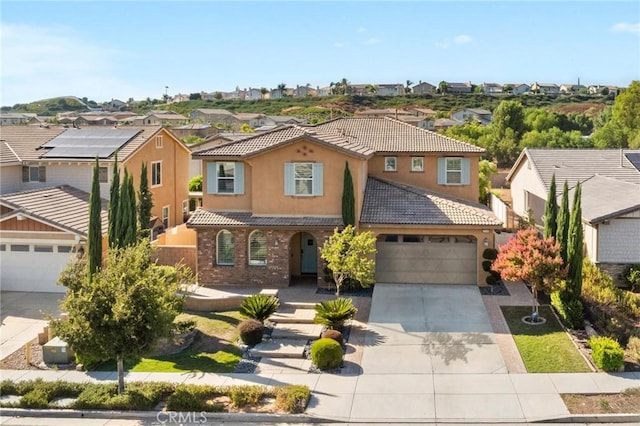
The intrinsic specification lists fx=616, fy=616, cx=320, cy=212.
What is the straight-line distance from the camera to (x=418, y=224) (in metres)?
24.5

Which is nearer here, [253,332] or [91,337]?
[91,337]

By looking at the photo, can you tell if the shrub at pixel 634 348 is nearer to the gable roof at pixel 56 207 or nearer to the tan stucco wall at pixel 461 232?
the tan stucco wall at pixel 461 232

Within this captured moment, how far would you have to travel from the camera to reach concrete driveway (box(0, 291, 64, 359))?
776 inches

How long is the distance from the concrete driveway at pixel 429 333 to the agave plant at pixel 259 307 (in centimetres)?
332

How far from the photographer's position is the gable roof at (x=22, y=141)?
1264 inches

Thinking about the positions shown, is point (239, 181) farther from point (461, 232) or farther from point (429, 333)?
point (429, 333)

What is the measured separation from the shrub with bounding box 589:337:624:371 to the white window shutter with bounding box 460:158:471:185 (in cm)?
1296

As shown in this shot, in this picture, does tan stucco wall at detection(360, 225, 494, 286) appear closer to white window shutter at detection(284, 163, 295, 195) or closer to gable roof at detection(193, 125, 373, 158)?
gable roof at detection(193, 125, 373, 158)

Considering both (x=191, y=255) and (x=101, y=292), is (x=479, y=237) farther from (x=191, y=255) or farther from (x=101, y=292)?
(x=101, y=292)

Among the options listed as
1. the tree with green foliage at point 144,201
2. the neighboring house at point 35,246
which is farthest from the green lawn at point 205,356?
the tree with green foliage at point 144,201

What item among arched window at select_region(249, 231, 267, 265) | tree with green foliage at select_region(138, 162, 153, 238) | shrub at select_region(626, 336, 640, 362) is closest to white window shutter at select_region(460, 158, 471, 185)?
arched window at select_region(249, 231, 267, 265)

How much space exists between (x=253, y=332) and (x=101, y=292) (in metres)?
5.63

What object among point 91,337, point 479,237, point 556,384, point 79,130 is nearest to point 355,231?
point 479,237


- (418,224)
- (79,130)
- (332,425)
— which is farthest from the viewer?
(79,130)
